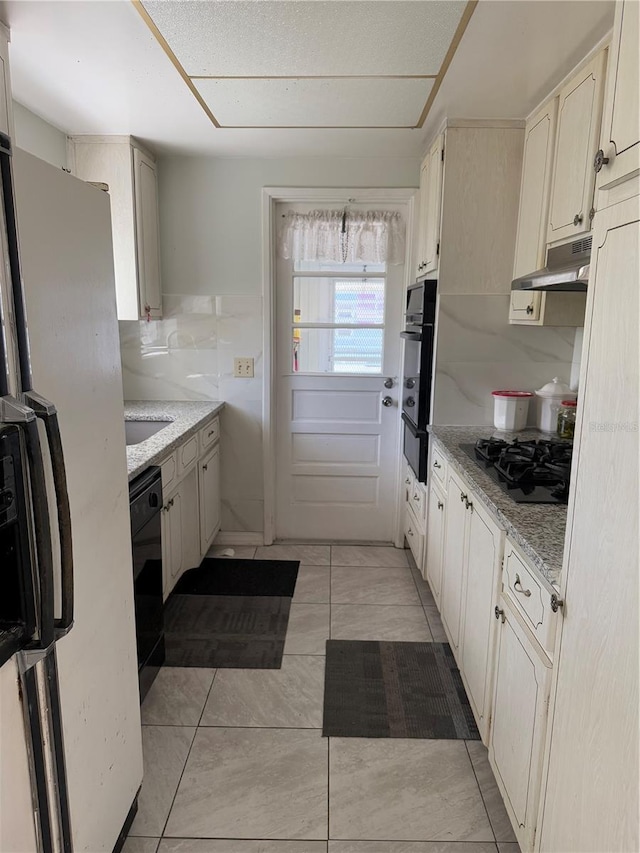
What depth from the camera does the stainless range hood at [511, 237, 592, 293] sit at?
1533 millimetres

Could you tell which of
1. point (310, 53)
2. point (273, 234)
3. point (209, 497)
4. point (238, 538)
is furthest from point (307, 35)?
point (238, 538)

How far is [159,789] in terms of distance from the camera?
5.61 feet

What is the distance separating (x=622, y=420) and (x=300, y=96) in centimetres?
192

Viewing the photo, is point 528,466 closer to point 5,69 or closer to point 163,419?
point 163,419

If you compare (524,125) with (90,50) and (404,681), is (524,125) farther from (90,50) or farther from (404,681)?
(404,681)

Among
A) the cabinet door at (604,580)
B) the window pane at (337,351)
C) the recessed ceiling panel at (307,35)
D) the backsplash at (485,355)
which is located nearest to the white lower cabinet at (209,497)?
the window pane at (337,351)

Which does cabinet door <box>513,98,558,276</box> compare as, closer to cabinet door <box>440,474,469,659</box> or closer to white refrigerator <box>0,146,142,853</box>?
cabinet door <box>440,474,469,659</box>

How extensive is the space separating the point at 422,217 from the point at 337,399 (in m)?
1.17

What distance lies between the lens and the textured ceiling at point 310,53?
1.56 meters

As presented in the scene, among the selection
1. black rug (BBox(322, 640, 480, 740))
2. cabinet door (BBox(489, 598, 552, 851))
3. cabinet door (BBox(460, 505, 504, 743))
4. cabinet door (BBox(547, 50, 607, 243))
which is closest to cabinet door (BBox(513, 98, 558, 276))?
cabinet door (BBox(547, 50, 607, 243))

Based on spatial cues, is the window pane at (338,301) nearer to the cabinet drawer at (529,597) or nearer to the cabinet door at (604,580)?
the cabinet drawer at (529,597)

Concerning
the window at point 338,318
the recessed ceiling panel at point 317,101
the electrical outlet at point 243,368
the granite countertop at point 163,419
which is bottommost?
the granite countertop at point 163,419

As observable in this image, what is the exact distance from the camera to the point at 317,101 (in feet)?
7.32

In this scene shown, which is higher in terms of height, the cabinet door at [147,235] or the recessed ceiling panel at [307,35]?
the recessed ceiling panel at [307,35]
